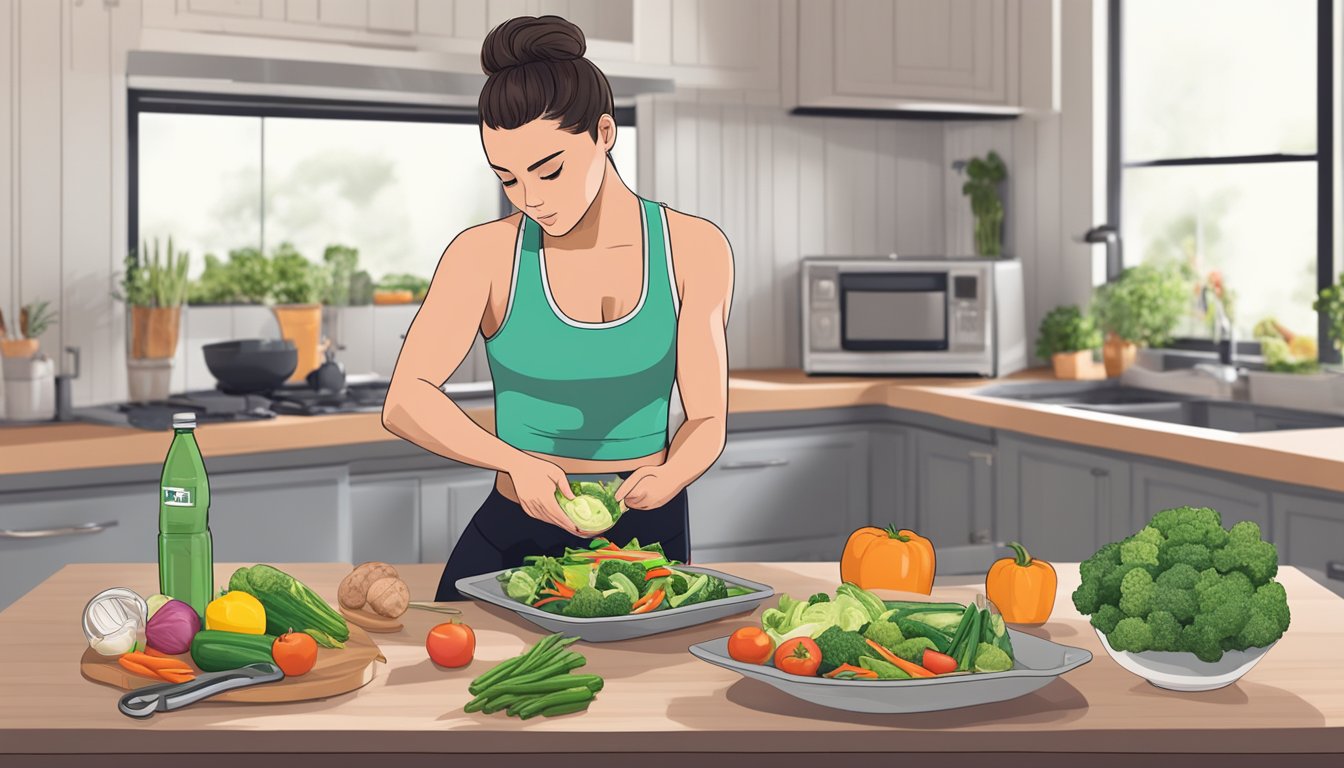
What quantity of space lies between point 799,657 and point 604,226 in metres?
0.77

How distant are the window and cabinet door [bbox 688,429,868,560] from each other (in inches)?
43.4

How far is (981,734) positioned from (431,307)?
953mm

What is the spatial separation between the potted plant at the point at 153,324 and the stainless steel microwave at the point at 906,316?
5.90 ft

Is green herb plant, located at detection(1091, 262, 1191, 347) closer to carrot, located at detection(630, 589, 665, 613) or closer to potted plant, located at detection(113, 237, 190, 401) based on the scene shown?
potted plant, located at detection(113, 237, 190, 401)

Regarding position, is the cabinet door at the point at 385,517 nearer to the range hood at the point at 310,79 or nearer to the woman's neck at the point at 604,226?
the range hood at the point at 310,79

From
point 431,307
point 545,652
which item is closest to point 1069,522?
point 431,307

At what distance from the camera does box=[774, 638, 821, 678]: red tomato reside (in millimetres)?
1315

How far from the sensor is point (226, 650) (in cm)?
139

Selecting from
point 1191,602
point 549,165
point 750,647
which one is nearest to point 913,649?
point 750,647

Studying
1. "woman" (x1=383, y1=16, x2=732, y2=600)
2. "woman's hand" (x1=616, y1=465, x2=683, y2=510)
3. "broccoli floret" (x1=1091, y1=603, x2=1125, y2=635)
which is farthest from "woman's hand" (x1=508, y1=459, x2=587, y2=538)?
"broccoli floret" (x1=1091, y1=603, x2=1125, y2=635)

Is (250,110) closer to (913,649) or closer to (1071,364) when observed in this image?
(1071,364)

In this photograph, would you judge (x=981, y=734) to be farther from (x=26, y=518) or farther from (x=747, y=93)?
(x=747, y=93)

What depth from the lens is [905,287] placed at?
167 inches

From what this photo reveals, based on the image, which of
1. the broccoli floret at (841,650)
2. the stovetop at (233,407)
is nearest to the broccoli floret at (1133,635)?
the broccoli floret at (841,650)
